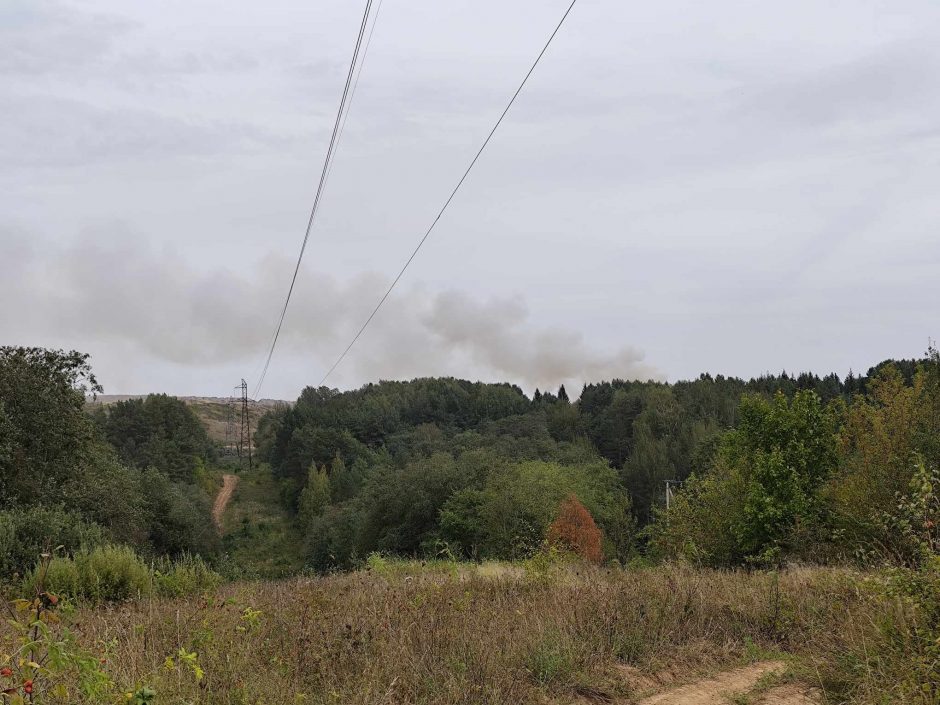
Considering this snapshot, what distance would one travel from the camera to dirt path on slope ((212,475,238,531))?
90.7 m

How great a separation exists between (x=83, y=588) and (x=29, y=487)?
71.6 feet

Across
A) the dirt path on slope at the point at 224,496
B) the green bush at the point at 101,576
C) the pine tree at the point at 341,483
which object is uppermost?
the green bush at the point at 101,576

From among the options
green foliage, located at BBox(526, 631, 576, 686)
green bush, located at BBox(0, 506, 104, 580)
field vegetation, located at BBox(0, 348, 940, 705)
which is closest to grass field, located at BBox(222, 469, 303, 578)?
field vegetation, located at BBox(0, 348, 940, 705)

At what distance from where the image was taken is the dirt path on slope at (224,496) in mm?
90656

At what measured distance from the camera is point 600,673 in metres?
7.13

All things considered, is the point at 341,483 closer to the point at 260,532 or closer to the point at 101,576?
the point at 260,532

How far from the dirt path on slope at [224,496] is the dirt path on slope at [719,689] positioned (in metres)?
82.1

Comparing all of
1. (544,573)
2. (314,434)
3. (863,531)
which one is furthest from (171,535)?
(314,434)

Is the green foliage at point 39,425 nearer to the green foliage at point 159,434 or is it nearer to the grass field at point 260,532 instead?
the grass field at point 260,532

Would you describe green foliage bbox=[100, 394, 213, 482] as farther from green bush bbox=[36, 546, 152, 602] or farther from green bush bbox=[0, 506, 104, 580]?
green bush bbox=[36, 546, 152, 602]

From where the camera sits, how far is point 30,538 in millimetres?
17984

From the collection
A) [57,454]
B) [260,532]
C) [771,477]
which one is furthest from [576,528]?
[260,532]

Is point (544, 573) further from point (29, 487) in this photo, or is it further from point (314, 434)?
point (314, 434)

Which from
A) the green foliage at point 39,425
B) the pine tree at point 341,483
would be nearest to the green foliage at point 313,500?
the pine tree at point 341,483
